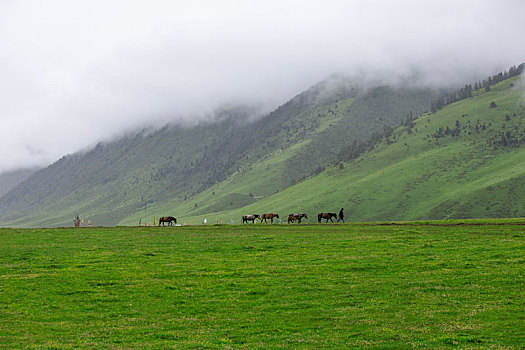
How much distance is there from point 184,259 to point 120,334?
21.0 m

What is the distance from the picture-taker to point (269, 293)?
33.3 m

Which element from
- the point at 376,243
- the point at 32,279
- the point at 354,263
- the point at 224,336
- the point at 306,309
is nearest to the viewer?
the point at 224,336

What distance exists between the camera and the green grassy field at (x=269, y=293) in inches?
952

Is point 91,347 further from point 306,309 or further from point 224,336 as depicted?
point 306,309

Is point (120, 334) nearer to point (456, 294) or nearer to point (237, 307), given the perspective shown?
point (237, 307)

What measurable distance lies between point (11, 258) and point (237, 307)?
87.5ft

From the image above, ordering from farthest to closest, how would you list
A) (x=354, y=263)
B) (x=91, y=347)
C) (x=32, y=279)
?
(x=354, y=263)
(x=32, y=279)
(x=91, y=347)

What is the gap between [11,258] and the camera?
4766 cm

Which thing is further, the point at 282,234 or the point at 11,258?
the point at 282,234

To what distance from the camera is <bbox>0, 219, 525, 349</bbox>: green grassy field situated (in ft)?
79.3

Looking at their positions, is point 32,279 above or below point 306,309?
above

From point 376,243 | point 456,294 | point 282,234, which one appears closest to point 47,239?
point 282,234

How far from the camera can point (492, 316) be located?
25.7m

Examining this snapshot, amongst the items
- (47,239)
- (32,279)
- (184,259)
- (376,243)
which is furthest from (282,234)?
(32,279)
